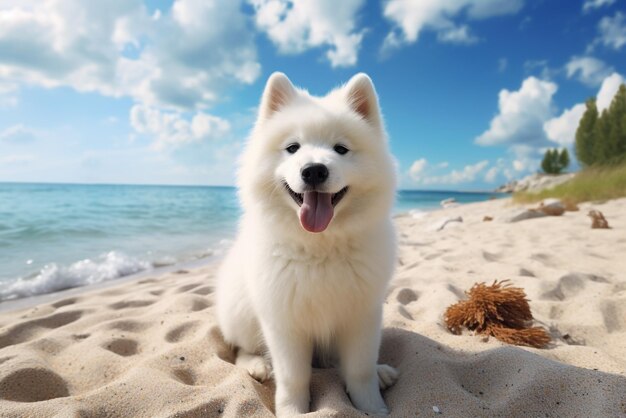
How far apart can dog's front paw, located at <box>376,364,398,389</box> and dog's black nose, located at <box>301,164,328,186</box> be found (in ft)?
3.87

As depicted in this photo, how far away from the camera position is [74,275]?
5.39 m

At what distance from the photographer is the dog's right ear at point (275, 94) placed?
88.1 inches

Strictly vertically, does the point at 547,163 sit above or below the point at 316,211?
above

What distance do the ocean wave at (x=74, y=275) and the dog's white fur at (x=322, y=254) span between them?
4.50 metres

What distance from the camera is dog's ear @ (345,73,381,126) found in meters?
2.22

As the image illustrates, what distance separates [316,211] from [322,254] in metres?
0.25

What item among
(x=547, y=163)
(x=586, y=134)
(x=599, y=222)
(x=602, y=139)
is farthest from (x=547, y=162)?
(x=599, y=222)

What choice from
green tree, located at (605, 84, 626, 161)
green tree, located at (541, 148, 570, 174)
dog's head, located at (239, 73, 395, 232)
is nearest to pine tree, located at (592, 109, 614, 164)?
green tree, located at (605, 84, 626, 161)

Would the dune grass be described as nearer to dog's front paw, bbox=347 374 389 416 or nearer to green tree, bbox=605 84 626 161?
dog's front paw, bbox=347 374 389 416

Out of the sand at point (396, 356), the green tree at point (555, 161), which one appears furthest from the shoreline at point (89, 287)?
the green tree at point (555, 161)

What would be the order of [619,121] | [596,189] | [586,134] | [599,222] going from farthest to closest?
[586,134], [619,121], [596,189], [599,222]

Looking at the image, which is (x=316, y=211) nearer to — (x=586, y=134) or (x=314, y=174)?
(x=314, y=174)

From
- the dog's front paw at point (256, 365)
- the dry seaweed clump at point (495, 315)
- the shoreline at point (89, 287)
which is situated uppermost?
the dry seaweed clump at point (495, 315)

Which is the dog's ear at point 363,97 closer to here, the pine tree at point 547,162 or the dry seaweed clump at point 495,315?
the dry seaweed clump at point 495,315
